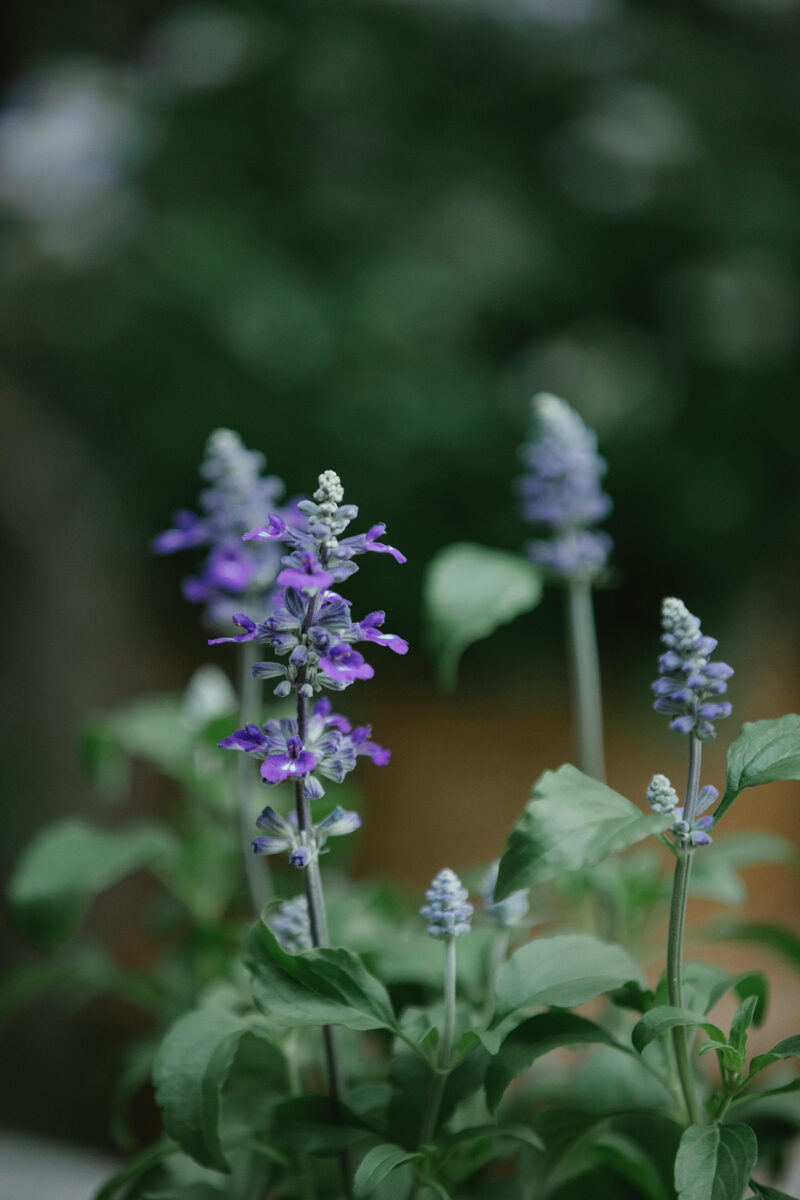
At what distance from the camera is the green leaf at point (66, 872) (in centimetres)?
71

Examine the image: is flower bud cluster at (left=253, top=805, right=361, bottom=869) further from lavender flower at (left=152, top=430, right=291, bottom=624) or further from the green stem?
lavender flower at (left=152, top=430, right=291, bottom=624)

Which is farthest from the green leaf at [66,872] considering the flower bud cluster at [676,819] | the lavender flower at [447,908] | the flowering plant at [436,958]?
the flower bud cluster at [676,819]

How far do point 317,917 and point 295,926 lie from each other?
77 millimetres

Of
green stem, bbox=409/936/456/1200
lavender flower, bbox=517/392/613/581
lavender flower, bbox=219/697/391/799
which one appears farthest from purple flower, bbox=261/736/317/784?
lavender flower, bbox=517/392/613/581

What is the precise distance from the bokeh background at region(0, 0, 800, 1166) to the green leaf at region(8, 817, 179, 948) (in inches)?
31.9

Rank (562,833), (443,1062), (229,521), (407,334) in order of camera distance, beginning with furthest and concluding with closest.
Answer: (407,334), (229,521), (443,1062), (562,833)

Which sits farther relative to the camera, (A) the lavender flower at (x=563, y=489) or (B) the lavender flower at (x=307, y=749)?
(A) the lavender flower at (x=563, y=489)

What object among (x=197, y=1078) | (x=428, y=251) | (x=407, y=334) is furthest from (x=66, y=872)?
(x=428, y=251)

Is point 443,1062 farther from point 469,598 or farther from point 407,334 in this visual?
point 407,334

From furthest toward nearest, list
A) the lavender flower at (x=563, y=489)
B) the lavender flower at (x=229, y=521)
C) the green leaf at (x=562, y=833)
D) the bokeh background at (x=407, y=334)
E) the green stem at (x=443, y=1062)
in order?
the bokeh background at (x=407, y=334)
the lavender flower at (x=563, y=489)
the lavender flower at (x=229, y=521)
the green stem at (x=443, y=1062)
the green leaf at (x=562, y=833)

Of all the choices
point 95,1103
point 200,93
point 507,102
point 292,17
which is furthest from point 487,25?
point 95,1103

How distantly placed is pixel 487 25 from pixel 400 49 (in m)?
0.15

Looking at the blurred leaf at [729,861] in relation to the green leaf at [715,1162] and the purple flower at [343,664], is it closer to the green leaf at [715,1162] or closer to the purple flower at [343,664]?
the green leaf at [715,1162]

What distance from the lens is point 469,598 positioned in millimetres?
701
